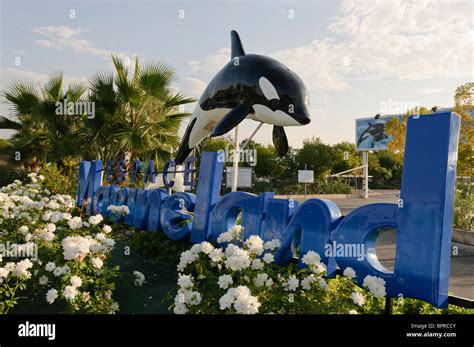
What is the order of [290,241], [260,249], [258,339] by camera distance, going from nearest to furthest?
1. [258,339]
2. [260,249]
3. [290,241]

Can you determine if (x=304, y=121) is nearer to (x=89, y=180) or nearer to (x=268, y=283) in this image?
(x=268, y=283)

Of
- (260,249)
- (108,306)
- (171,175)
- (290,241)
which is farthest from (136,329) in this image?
(171,175)

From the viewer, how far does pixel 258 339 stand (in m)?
2.67

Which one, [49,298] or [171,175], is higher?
[171,175]

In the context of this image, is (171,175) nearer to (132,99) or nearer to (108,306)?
(132,99)

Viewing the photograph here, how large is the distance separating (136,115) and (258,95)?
634 cm

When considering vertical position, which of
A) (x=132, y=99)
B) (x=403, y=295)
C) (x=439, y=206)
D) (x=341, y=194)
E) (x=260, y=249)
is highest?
(x=132, y=99)

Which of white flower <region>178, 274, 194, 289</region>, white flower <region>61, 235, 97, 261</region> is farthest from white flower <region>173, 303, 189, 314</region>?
white flower <region>61, 235, 97, 261</region>

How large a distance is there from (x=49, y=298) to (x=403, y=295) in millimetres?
2926

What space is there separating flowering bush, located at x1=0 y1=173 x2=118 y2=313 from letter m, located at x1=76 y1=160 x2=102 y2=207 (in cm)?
446

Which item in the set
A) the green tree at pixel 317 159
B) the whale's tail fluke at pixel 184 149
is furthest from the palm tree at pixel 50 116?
the green tree at pixel 317 159

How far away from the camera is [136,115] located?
11969mm

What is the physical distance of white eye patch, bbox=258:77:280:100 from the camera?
6.44 m

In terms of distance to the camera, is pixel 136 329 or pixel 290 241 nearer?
pixel 136 329
